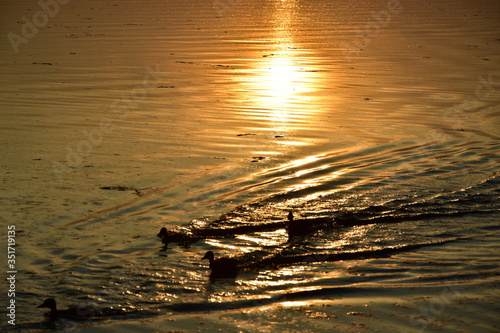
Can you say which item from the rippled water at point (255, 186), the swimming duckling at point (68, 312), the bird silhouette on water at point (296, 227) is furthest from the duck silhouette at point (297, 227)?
the swimming duckling at point (68, 312)

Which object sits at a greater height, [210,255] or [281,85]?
[281,85]

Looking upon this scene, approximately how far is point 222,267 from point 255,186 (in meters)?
4.28

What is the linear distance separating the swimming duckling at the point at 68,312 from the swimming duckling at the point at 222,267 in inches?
78.8

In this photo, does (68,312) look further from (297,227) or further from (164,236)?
(297,227)

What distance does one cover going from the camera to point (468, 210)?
13633 mm

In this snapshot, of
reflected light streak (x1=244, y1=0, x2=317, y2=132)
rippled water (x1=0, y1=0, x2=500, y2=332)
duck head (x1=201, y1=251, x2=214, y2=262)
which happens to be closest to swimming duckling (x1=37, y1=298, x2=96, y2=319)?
rippled water (x1=0, y1=0, x2=500, y2=332)

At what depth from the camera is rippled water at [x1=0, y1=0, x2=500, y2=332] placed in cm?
1018

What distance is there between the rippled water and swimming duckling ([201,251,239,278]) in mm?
166

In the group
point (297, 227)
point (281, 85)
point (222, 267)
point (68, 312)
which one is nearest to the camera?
point (68, 312)

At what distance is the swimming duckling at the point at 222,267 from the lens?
10.8m

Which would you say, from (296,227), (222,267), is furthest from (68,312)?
(296,227)

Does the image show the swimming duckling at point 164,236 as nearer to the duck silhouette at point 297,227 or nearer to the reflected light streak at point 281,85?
the duck silhouette at point 297,227

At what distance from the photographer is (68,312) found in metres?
9.70

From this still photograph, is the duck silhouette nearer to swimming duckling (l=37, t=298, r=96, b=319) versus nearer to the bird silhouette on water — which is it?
the bird silhouette on water
